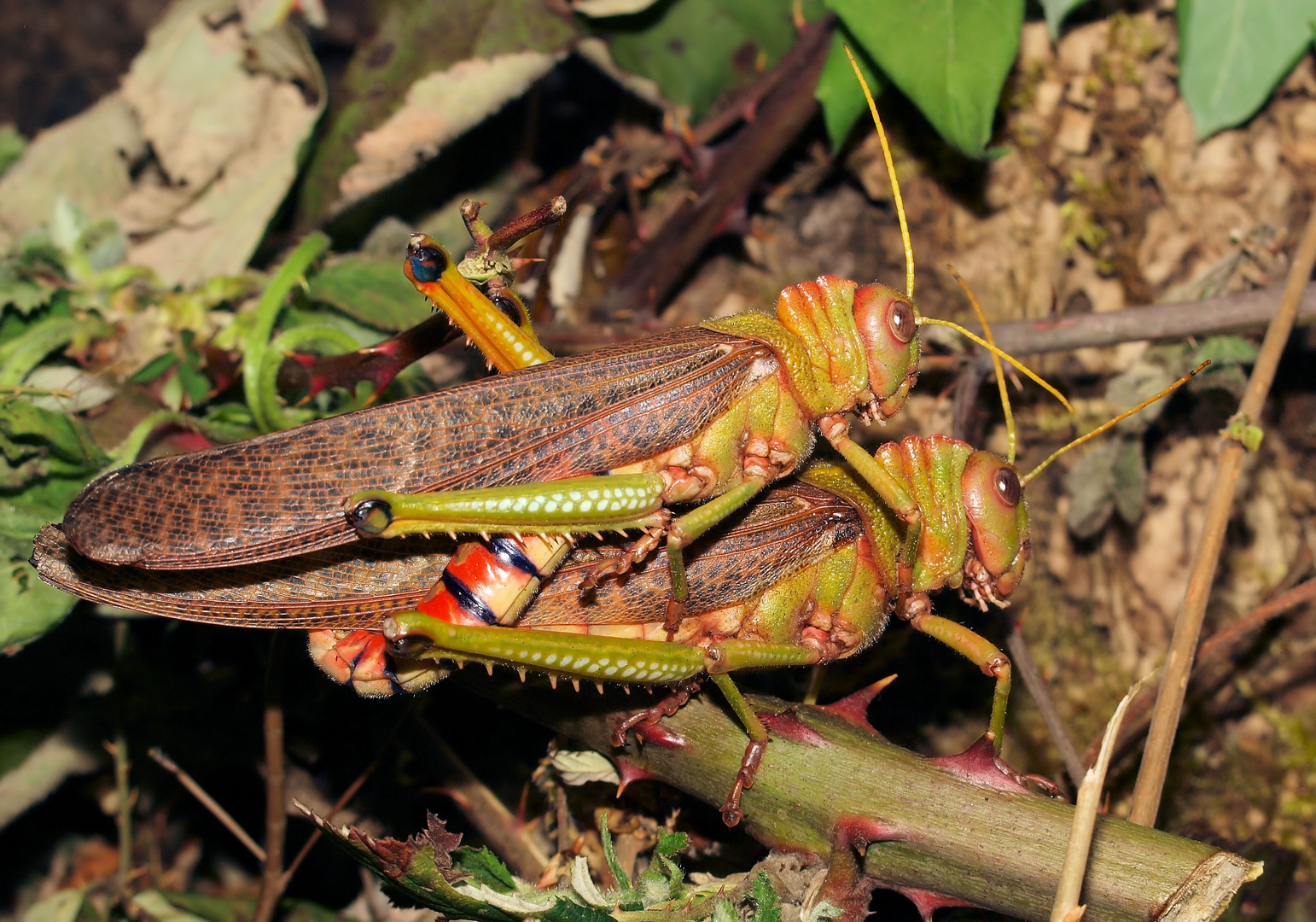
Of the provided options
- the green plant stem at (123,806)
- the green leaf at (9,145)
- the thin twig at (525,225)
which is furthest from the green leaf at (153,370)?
the green leaf at (9,145)

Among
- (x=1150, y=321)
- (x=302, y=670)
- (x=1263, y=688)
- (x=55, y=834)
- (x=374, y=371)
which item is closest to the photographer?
(x=374, y=371)

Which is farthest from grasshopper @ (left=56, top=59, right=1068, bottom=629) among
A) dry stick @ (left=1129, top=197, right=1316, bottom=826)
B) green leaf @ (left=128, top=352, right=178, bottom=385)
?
green leaf @ (left=128, top=352, right=178, bottom=385)

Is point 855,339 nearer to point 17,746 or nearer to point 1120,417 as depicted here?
point 1120,417

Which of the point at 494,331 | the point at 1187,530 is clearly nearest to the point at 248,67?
the point at 494,331

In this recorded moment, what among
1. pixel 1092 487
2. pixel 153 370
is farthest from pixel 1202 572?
pixel 153 370

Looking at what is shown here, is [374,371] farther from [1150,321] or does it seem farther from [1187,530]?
[1187,530]

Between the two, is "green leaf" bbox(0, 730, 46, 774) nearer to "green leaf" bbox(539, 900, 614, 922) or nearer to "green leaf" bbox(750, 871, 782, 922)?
"green leaf" bbox(539, 900, 614, 922)

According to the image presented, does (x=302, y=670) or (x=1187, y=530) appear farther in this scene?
(x=1187, y=530)

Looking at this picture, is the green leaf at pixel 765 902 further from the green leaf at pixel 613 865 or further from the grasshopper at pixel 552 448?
the grasshopper at pixel 552 448
